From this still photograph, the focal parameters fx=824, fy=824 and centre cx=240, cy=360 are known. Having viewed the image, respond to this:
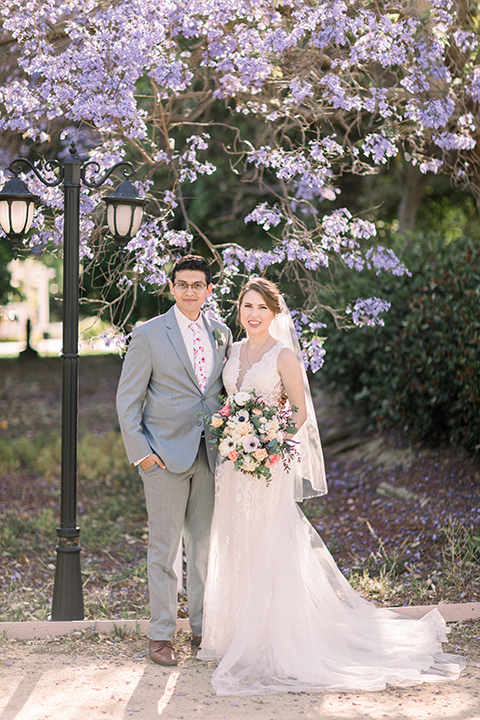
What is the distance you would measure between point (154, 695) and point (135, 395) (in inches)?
58.0

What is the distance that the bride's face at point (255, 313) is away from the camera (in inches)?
175

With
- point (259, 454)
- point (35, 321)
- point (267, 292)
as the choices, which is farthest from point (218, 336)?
point (35, 321)

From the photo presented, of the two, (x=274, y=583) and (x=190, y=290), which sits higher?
(x=190, y=290)

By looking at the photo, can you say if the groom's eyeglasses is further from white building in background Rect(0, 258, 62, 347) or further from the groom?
white building in background Rect(0, 258, 62, 347)

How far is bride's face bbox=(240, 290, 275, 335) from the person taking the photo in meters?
4.44

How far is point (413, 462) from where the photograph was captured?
857 cm

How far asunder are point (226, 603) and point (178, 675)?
1.46ft

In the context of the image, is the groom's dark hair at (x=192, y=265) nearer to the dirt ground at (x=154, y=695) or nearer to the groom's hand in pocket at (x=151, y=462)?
the groom's hand in pocket at (x=151, y=462)

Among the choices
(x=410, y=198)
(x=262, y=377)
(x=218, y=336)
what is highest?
A: (x=410, y=198)

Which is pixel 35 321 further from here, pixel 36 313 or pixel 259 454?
pixel 259 454

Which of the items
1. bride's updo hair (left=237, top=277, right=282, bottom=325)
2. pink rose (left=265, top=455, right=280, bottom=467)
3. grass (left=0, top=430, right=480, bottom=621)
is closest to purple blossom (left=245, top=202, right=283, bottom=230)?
bride's updo hair (left=237, top=277, right=282, bottom=325)

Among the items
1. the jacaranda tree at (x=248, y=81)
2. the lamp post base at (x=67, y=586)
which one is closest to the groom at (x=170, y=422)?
the lamp post base at (x=67, y=586)

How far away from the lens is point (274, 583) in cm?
438

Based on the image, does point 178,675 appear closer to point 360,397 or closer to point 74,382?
point 74,382
